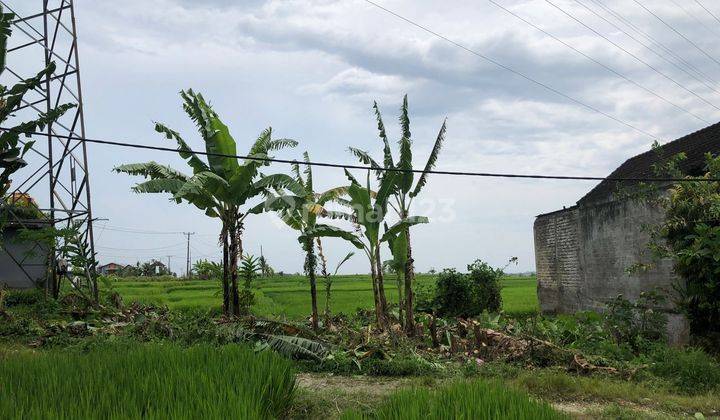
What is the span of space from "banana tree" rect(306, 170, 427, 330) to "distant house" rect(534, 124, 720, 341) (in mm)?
4258

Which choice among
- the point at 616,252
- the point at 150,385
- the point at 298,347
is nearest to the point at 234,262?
the point at 298,347

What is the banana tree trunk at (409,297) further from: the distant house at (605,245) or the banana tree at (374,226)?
the distant house at (605,245)

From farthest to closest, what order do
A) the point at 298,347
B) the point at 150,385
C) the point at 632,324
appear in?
the point at 632,324 → the point at 298,347 → the point at 150,385

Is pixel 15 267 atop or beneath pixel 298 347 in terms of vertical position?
atop

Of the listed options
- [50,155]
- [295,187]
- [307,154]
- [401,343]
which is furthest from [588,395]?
[50,155]

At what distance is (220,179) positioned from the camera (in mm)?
9594

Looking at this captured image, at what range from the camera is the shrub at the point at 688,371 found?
625 centimetres

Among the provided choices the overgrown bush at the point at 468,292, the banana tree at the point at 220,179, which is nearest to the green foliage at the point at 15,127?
the banana tree at the point at 220,179

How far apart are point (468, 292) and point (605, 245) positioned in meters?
3.28

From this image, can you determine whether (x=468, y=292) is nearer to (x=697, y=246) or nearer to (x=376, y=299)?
(x=376, y=299)

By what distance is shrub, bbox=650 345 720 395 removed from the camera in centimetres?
625

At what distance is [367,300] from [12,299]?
10.1m

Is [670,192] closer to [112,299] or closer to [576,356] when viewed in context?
[576,356]

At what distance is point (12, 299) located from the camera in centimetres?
1275
